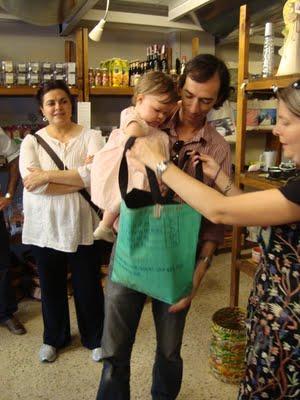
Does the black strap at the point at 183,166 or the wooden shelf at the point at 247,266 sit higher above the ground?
the black strap at the point at 183,166

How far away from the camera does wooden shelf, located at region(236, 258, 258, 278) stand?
2.13m

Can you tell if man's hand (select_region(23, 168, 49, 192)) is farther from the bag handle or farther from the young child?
the bag handle

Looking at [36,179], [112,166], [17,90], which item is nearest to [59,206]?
[36,179]

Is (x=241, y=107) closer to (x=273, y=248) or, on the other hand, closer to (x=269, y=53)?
(x=269, y=53)

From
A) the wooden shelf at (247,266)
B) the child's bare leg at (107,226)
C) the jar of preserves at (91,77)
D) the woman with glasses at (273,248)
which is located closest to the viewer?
the woman with glasses at (273,248)

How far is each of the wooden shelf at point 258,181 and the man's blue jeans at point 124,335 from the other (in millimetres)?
806

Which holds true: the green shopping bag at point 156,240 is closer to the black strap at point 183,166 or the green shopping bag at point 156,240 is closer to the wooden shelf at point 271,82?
the black strap at point 183,166

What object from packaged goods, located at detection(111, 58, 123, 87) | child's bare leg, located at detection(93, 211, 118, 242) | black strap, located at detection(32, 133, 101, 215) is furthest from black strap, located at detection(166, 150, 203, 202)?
packaged goods, located at detection(111, 58, 123, 87)

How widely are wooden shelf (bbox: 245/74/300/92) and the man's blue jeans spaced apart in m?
1.09

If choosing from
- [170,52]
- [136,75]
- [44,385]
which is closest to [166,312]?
[44,385]

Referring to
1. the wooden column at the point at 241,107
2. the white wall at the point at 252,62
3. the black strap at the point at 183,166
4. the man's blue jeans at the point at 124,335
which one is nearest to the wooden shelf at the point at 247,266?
the wooden column at the point at 241,107

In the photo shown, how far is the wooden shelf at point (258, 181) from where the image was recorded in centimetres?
186

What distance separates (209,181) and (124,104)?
2.59 metres

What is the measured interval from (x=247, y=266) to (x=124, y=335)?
101 cm
